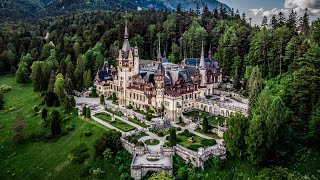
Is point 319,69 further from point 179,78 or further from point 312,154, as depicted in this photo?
Result: point 179,78

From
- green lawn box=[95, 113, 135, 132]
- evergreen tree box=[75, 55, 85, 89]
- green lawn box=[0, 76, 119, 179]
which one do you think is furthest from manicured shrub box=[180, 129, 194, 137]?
evergreen tree box=[75, 55, 85, 89]

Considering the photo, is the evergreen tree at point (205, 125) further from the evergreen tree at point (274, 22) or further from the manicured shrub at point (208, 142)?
the evergreen tree at point (274, 22)

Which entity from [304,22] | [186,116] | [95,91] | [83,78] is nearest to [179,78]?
[186,116]

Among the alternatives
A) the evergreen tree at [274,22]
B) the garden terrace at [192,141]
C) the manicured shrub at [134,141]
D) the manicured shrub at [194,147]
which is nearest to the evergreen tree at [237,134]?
the manicured shrub at [194,147]

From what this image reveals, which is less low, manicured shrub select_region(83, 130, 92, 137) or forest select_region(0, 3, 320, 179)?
forest select_region(0, 3, 320, 179)

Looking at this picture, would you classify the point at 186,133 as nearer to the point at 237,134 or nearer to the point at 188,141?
the point at 188,141

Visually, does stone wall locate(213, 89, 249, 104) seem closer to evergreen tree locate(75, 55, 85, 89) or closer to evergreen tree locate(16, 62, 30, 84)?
evergreen tree locate(75, 55, 85, 89)
